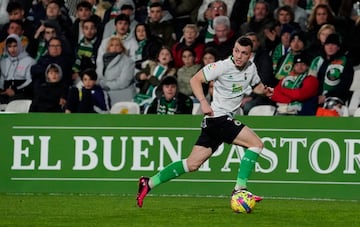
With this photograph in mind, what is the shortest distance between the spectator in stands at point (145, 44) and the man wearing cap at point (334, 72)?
9.48 ft

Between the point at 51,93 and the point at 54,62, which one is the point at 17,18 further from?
the point at 51,93

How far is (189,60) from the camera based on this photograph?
18.9 metres

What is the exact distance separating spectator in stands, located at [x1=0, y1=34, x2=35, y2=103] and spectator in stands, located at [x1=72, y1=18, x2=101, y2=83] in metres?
0.82

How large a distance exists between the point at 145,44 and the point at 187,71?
4.33 ft

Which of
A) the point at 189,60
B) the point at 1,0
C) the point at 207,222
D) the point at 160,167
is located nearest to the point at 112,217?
the point at 207,222

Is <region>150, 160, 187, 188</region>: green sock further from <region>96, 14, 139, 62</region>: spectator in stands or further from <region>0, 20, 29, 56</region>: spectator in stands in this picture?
<region>0, 20, 29, 56</region>: spectator in stands

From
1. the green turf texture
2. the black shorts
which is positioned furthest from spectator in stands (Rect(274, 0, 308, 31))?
the black shorts

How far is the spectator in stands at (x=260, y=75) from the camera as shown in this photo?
1847 cm

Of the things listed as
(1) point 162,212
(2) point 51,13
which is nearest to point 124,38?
(2) point 51,13

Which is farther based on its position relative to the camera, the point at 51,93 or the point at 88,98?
the point at 51,93

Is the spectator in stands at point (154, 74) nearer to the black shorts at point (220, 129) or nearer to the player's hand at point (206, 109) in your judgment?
the black shorts at point (220, 129)

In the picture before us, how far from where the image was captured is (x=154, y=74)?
19.2 meters

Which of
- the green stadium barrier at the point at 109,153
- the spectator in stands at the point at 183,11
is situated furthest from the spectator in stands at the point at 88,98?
the spectator in stands at the point at 183,11

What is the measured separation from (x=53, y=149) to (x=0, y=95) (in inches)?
129
